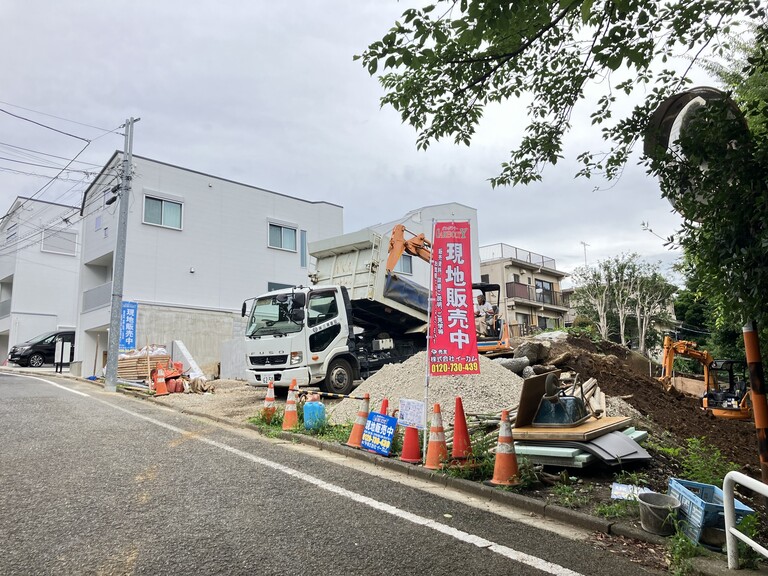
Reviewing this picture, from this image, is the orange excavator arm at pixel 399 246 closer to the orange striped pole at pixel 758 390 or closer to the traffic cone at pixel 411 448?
the traffic cone at pixel 411 448

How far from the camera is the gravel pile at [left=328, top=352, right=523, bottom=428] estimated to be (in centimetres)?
857

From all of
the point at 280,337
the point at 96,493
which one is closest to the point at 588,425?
the point at 96,493

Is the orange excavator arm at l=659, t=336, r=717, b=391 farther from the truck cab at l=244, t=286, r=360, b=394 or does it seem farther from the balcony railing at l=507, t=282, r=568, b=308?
the balcony railing at l=507, t=282, r=568, b=308

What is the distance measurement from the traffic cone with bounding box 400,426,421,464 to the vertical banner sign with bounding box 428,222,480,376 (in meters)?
0.80

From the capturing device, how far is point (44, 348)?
26.3 meters

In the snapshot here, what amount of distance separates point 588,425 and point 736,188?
131 inches

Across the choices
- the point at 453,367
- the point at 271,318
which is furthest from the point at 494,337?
the point at 453,367

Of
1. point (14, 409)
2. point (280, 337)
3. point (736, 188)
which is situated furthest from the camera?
point (280, 337)

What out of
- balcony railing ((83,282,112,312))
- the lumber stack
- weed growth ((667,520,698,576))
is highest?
balcony railing ((83,282,112,312))

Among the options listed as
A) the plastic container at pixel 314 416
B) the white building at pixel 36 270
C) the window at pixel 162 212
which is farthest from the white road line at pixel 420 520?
the white building at pixel 36 270

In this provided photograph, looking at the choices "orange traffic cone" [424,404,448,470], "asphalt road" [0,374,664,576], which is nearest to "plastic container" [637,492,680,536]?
"asphalt road" [0,374,664,576]

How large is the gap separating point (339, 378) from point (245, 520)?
831 centimetres

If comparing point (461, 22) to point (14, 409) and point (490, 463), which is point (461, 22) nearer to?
point (490, 463)

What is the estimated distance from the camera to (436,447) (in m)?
6.18
